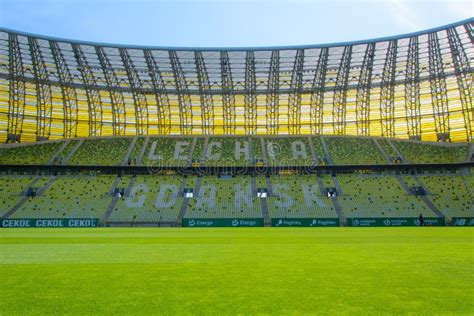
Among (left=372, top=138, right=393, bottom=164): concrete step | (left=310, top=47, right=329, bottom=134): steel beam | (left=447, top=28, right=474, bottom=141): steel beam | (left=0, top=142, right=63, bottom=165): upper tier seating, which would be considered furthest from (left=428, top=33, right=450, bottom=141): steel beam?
(left=0, top=142, right=63, bottom=165): upper tier seating

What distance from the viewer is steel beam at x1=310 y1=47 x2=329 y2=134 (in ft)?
185

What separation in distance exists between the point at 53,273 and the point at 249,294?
191 inches

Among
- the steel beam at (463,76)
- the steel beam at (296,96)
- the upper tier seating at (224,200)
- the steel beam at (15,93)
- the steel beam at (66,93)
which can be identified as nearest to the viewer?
the upper tier seating at (224,200)

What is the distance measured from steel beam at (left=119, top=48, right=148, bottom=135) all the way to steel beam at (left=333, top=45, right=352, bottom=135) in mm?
28178

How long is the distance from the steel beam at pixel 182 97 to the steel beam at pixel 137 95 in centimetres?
540

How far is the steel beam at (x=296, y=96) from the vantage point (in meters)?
56.8

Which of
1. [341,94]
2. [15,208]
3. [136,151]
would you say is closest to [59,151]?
[136,151]

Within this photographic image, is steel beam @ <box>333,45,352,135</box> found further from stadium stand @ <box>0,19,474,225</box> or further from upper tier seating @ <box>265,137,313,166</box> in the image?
upper tier seating @ <box>265,137,313,166</box>

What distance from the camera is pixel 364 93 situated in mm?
62375

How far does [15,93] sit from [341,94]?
1840 inches

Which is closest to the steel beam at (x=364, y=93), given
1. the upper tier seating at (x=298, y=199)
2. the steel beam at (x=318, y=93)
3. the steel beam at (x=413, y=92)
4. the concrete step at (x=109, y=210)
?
the steel beam at (x=413, y=92)

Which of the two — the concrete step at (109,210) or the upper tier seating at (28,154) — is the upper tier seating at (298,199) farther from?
the upper tier seating at (28,154)

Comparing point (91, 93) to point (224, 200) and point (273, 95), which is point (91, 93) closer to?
point (224, 200)

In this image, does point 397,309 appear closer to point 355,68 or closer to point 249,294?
point 249,294
